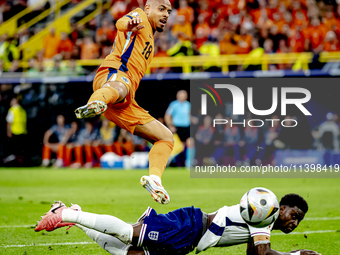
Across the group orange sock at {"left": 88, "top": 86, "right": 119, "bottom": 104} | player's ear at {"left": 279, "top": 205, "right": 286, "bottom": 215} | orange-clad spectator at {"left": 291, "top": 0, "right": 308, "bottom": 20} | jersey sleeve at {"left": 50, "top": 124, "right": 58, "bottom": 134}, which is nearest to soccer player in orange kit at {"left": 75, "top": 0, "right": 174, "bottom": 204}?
orange sock at {"left": 88, "top": 86, "right": 119, "bottom": 104}

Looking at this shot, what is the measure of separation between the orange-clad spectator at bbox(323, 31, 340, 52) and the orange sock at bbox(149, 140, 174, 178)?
12413 millimetres

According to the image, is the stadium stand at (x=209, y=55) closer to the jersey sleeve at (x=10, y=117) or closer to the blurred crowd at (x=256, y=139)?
the blurred crowd at (x=256, y=139)

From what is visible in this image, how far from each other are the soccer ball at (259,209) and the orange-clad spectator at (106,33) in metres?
15.1

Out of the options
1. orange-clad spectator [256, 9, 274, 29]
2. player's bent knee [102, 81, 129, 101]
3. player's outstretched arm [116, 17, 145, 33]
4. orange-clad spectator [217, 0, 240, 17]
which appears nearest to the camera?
player's bent knee [102, 81, 129, 101]

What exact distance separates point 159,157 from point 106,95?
1.11m

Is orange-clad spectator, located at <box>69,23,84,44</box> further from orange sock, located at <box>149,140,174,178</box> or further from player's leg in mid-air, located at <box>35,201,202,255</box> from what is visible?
player's leg in mid-air, located at <box>35,201,202,255</box>

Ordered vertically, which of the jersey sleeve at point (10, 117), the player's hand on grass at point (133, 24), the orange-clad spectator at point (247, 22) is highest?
the orange-clad spectator at point (247, 22)

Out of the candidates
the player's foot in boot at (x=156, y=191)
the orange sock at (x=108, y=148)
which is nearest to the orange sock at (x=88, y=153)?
the orange sock at (x=108, y=148)

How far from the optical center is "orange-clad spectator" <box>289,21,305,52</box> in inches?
662

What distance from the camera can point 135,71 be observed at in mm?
5883

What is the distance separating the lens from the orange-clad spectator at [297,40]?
16812 mm

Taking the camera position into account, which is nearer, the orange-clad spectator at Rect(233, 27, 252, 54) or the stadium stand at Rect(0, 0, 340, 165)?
the stadium stand at Rect(0, 0, 340, 165)

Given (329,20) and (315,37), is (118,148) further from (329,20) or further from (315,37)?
(329,20)

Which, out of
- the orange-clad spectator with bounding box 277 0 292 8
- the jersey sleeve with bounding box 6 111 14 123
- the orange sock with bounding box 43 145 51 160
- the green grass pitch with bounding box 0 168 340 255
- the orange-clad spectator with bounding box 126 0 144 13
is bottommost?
the green grass pitch with bounding box 0 168 340 255
